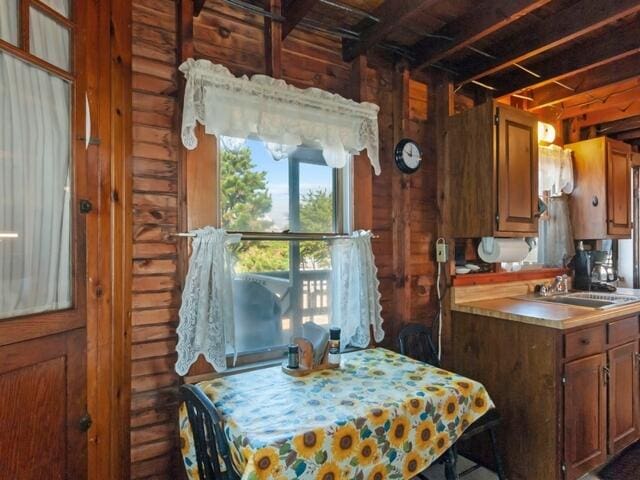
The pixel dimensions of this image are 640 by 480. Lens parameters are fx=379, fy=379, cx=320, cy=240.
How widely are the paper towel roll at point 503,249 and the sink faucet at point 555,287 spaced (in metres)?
0.50

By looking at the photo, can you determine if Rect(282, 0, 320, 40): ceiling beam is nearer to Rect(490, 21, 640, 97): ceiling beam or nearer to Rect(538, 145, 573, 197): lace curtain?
Rect(490, 21, 640, 97): ceiling beam

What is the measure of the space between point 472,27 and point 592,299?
2.05 metres

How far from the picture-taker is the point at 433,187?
2.65m

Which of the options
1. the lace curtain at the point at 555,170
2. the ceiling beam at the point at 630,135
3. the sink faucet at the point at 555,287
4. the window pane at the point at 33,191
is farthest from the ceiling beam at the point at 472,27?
the ceiling beam at the point at 630,135

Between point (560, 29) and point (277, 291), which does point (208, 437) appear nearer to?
point (277, 291)

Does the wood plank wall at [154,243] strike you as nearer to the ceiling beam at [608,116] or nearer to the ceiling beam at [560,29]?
the ceiling beam at [560,29]

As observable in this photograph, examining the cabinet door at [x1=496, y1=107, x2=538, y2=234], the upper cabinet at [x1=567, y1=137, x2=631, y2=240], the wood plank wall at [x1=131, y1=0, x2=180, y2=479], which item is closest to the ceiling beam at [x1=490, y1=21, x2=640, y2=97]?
the cabinet door at [x1=496, y1=107, x2=538, y2=234]

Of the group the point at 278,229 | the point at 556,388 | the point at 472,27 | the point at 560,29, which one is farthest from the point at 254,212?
the point at 560,29

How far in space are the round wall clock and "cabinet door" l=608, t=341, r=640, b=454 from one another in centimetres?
161

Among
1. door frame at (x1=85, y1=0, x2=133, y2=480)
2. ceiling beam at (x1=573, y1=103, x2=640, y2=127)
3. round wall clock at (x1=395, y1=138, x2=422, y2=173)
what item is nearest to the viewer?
door frame at (x1=85, y1=0, x2=133, y2=480)

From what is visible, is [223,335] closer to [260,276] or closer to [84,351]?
[260,276]

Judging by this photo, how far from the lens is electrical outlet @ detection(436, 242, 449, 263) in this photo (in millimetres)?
2543

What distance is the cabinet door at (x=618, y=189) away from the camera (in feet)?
10.1

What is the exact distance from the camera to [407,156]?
2439mm
